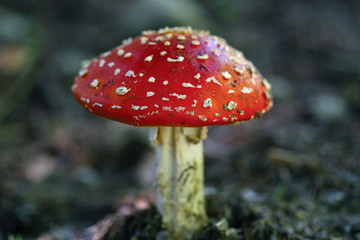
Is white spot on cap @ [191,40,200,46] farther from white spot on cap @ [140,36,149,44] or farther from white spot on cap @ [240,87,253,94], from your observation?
white spot on cap @ [240,87,253,94]

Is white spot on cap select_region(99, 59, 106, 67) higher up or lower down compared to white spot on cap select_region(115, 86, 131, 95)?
higher up

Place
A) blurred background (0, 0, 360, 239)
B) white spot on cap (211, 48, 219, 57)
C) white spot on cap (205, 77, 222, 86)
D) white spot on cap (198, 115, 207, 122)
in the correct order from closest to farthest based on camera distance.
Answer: white spot on cap (198, 115, 207, 122), white spot on cap (205, 77, 222, 86), white spot on cap (211, 48, 219, 57), blurred background (0, 0, 360, 239)

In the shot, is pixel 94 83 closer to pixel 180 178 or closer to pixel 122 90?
pixel 122 90

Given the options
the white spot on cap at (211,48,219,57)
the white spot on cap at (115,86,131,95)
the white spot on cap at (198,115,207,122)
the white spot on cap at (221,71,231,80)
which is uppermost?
the white spot on cap at (211,48,219,57)

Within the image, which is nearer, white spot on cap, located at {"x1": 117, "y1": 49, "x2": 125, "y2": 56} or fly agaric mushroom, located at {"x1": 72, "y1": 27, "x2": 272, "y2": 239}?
fly agaric mushroom, located at {"x1": 72, "y1": 27, "x2": 272, "y2": 239}

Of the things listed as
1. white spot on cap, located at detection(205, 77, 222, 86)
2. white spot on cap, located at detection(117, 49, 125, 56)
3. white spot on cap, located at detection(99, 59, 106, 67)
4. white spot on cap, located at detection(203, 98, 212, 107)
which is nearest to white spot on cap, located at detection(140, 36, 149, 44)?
white spot on cap, located at detection(117, 49, 125, 56)

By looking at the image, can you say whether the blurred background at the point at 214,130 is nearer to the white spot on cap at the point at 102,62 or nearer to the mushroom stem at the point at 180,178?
the mushroom stem at the point at 180,178

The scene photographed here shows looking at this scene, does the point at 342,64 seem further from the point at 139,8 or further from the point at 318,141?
the point at 139,8

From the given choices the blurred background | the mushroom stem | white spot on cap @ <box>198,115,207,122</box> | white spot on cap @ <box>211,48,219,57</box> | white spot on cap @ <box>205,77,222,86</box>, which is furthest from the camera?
the blurred background
